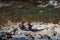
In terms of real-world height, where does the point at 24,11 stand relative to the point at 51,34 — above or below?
above

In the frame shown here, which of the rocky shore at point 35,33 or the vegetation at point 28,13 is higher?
the vegetation at point 28,13

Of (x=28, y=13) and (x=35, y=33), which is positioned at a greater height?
(x=28, y=13)

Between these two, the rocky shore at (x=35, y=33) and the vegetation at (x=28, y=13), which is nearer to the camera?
the rocky shore at (x=35, y=33)

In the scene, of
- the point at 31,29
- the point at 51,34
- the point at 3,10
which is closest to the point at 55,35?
the point at 51,34

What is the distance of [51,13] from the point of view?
1505 mm

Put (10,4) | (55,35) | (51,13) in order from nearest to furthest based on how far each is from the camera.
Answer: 1. (55,35)
2. (51,13)
3. (10,4)

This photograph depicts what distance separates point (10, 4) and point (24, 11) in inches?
8.2

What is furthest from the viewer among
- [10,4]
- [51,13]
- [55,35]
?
[10,4]

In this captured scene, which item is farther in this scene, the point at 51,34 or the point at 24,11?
the point at 24,11

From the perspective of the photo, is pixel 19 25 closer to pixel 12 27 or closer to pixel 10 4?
pixel 12 27

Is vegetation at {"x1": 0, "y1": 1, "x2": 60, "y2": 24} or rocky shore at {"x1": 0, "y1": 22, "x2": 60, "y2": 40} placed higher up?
vegetation at {"x1": 0, "y1": 1, "x2": 60, "y2": 24}

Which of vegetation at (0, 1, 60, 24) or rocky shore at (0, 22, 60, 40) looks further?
vegetation at (0, 1, 60, 24)

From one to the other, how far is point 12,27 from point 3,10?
280mm

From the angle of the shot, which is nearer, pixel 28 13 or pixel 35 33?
pixel 35 33
